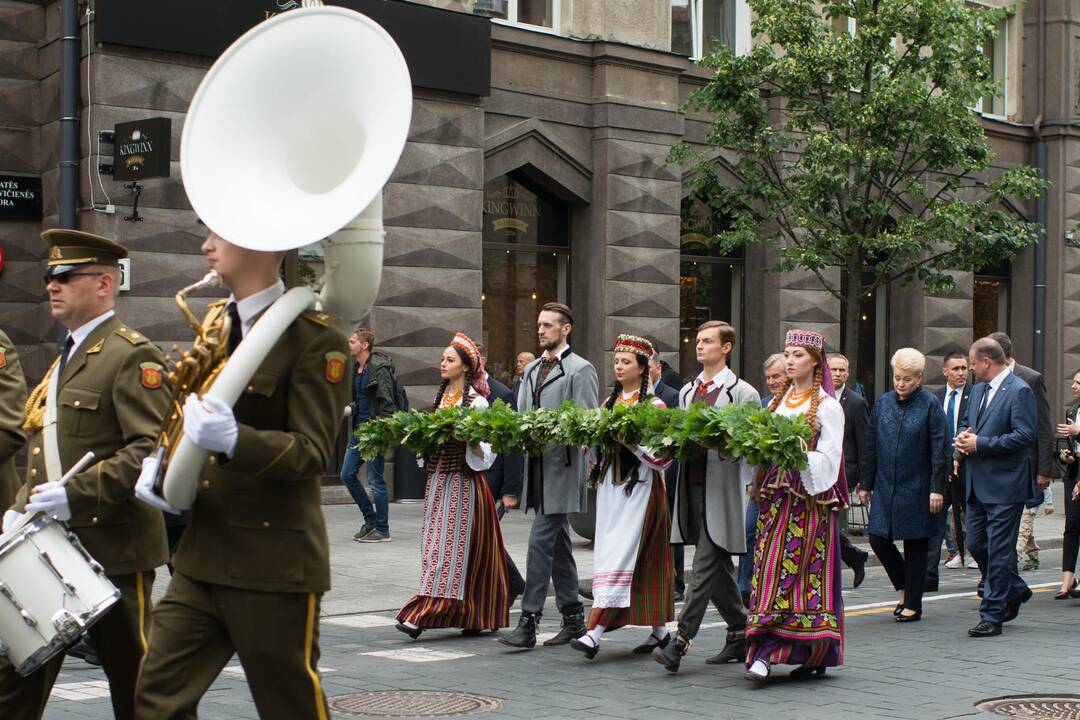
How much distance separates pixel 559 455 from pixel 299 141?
17.2 ft

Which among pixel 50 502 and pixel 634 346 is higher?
pixel 634 346

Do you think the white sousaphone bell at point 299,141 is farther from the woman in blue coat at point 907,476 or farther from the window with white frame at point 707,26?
the window with white frame at point 707,26

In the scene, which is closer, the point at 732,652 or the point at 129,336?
the point at 129,336

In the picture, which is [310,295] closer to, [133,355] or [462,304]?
[133,355]

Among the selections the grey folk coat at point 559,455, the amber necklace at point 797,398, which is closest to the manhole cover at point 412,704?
the grey folk coat at point 559,455

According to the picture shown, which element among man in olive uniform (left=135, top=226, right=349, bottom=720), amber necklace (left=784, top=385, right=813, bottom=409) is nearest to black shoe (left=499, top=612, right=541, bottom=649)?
amber necklace (left=784, top=385, right=813, bottom=409)

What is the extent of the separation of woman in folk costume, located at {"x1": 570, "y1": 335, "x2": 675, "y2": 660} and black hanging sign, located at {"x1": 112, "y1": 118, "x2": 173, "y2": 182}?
7.70m

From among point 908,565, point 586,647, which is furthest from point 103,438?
point 908,565

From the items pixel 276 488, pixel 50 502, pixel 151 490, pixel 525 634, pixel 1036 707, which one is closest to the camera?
pixel 151 490

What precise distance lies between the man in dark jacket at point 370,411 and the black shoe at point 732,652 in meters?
6.28

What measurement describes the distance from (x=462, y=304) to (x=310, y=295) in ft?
46.9

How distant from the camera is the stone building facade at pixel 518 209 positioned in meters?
16.2

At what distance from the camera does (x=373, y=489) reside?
14836 millimetres

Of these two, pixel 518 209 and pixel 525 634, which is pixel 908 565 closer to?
pixel 525 634
